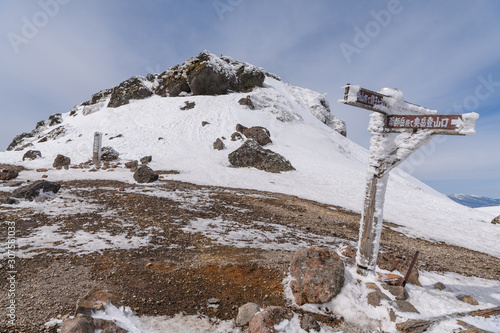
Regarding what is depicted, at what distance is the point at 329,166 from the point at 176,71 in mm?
33049

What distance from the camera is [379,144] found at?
5391 mm

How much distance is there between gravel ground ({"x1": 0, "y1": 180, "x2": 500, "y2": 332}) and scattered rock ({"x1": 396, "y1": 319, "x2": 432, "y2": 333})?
114 cm

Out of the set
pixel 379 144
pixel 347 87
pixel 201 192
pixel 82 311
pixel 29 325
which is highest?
pixel 347 87

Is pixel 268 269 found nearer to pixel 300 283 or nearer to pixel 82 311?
pixel 300 283

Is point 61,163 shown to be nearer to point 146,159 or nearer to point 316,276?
point 146,159

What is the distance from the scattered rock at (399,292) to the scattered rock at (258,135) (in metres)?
24.5

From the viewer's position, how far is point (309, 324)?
428 cm

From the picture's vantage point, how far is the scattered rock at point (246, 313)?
4.24 m

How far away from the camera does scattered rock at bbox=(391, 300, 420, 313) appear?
4684mm

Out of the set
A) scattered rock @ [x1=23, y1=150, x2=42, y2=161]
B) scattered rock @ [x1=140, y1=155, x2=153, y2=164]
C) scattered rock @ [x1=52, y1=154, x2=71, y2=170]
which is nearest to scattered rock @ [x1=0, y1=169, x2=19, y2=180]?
scattered rock @ [x1=52, y1=154, x2=71, y2=170]

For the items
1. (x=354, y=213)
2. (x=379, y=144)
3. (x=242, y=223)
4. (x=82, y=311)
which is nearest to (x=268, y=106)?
(x=354, y=213)

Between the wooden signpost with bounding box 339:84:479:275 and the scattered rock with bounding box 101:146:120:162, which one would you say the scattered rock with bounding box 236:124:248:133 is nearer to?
the scattered rock with bounding box 101:146:120:162

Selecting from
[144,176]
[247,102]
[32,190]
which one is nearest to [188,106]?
[247,102]

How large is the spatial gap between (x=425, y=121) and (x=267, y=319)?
4.91 metres
